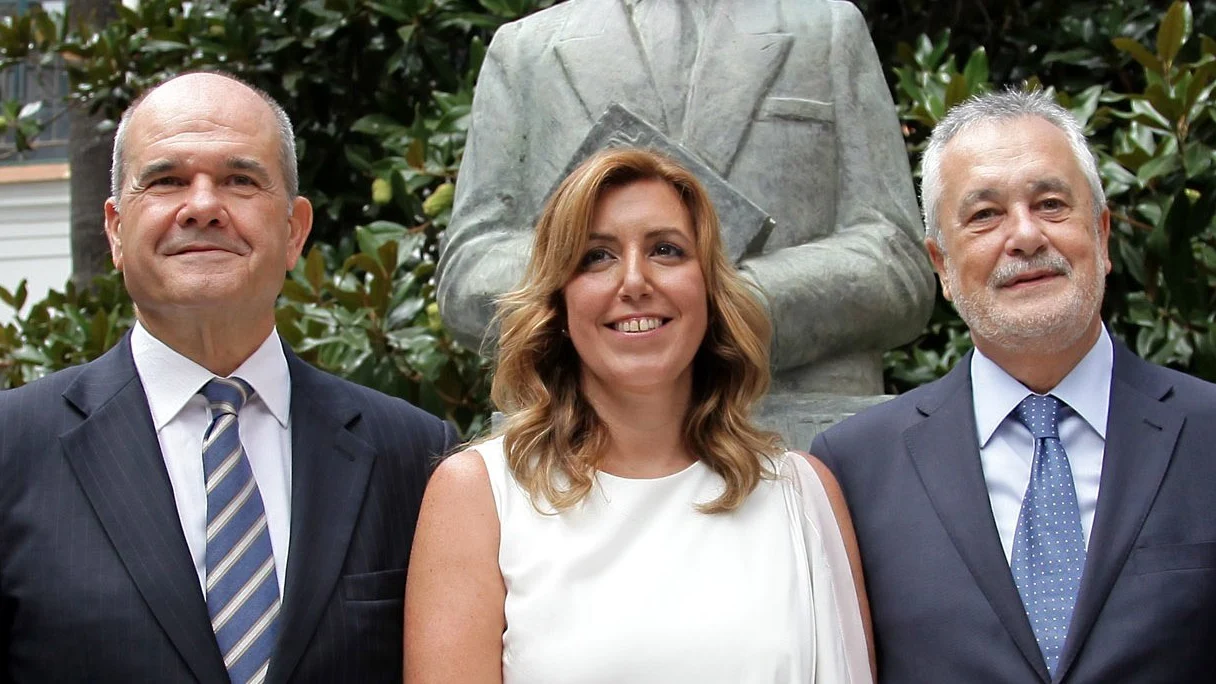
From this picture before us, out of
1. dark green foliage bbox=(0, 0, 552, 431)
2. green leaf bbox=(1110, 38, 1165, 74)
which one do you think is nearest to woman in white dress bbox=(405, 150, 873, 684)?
dark green foliage bbox=(0, 0, 552, 431)

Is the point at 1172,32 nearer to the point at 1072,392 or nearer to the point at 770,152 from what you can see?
the point at 770,152

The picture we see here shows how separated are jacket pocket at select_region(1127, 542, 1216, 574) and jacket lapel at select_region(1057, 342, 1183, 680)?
19 millimetres

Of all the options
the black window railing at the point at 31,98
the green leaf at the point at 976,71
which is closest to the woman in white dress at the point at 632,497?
the green leaf at the point at 976,71

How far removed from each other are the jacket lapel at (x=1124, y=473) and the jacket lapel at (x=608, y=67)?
109 cm

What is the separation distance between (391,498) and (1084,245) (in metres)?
→ 1.20

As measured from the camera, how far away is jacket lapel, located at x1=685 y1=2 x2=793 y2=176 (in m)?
3.18

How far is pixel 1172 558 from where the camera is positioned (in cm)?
241

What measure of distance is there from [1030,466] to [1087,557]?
8.0 inches

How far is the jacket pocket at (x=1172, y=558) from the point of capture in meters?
2.40

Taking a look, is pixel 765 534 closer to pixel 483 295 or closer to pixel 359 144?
pixel 483 295

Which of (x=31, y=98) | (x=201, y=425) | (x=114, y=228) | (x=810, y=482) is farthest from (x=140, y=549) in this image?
(x=31, y=98)

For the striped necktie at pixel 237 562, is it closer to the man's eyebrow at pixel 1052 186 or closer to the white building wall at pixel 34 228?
the man's eyebrow at pixel 1052 186

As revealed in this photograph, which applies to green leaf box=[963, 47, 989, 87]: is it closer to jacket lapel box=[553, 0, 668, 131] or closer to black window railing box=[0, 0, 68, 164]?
jacket lapel box=[553, 0, 668, 131]

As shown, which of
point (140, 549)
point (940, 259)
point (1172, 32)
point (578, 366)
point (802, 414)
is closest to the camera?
Result: point (140, 549)
